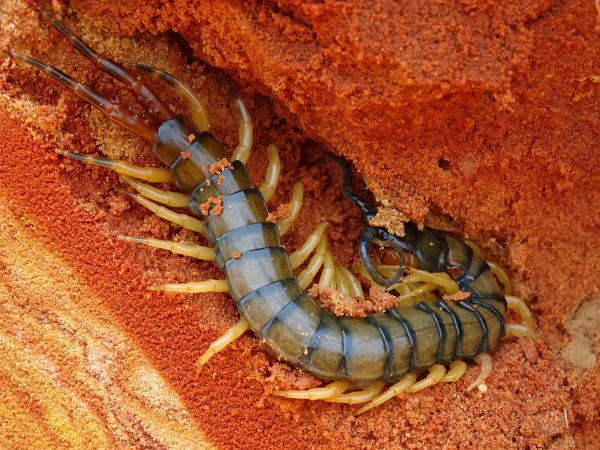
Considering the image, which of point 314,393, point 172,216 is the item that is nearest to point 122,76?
point 172,216

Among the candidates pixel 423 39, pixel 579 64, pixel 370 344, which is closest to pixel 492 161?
pixel 579 64

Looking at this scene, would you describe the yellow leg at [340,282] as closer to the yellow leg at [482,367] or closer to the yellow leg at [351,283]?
the yellow leg at [351,283]

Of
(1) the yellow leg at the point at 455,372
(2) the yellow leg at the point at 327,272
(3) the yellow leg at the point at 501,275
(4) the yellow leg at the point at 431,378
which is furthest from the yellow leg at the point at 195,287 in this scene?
(3) the yellow leg at the point at 501,275

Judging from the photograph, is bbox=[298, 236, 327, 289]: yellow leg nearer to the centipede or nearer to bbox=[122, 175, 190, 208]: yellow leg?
the centipede

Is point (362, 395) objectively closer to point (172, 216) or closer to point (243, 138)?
point (172, 216)

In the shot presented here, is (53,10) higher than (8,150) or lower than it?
higher

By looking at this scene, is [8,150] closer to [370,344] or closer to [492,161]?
[370,344]
